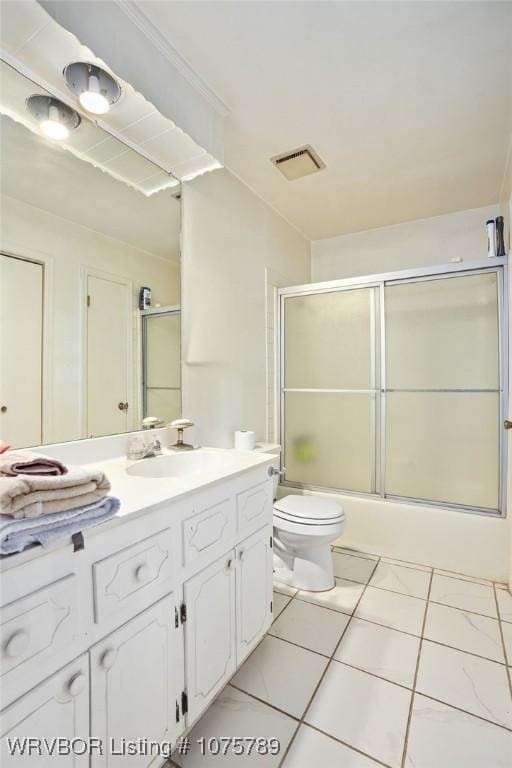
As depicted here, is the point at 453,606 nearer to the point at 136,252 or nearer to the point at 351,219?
the point at 136,252

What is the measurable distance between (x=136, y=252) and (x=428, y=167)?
5.85ft

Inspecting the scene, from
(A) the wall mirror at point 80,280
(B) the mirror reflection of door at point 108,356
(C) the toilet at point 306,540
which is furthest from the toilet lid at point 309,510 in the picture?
(B) the mirror reflection of door at point 108,356

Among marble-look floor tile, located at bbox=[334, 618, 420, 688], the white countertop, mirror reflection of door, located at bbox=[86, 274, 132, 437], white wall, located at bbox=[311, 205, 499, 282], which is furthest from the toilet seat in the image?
white wall, located at bbox=[311, 205, 499, 282]

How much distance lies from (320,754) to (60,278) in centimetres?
Answer: 170

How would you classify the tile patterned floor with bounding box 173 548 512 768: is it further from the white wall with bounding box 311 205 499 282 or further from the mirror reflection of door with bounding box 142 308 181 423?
the white wall with bounding box 311 205 499 282

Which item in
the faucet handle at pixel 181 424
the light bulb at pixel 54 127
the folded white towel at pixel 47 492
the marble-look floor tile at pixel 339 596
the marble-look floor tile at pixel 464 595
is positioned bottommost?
the marble-look floor tile at pixel 464 595

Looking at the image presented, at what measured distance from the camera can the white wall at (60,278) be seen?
1.13 metres

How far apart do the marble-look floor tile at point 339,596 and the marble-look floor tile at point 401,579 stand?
131mm

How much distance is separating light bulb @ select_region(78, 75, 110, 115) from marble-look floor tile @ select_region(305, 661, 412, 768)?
2162mm

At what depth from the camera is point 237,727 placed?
1189 mm

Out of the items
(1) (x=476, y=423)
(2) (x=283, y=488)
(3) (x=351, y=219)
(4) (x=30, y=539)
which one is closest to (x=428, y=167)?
(3) (x=351, y=219)

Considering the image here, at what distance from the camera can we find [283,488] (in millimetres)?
2791

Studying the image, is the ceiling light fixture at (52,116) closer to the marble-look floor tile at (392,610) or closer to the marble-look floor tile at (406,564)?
the marble-look floor tile at (392,610)

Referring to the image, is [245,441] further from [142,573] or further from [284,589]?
[142,573]
